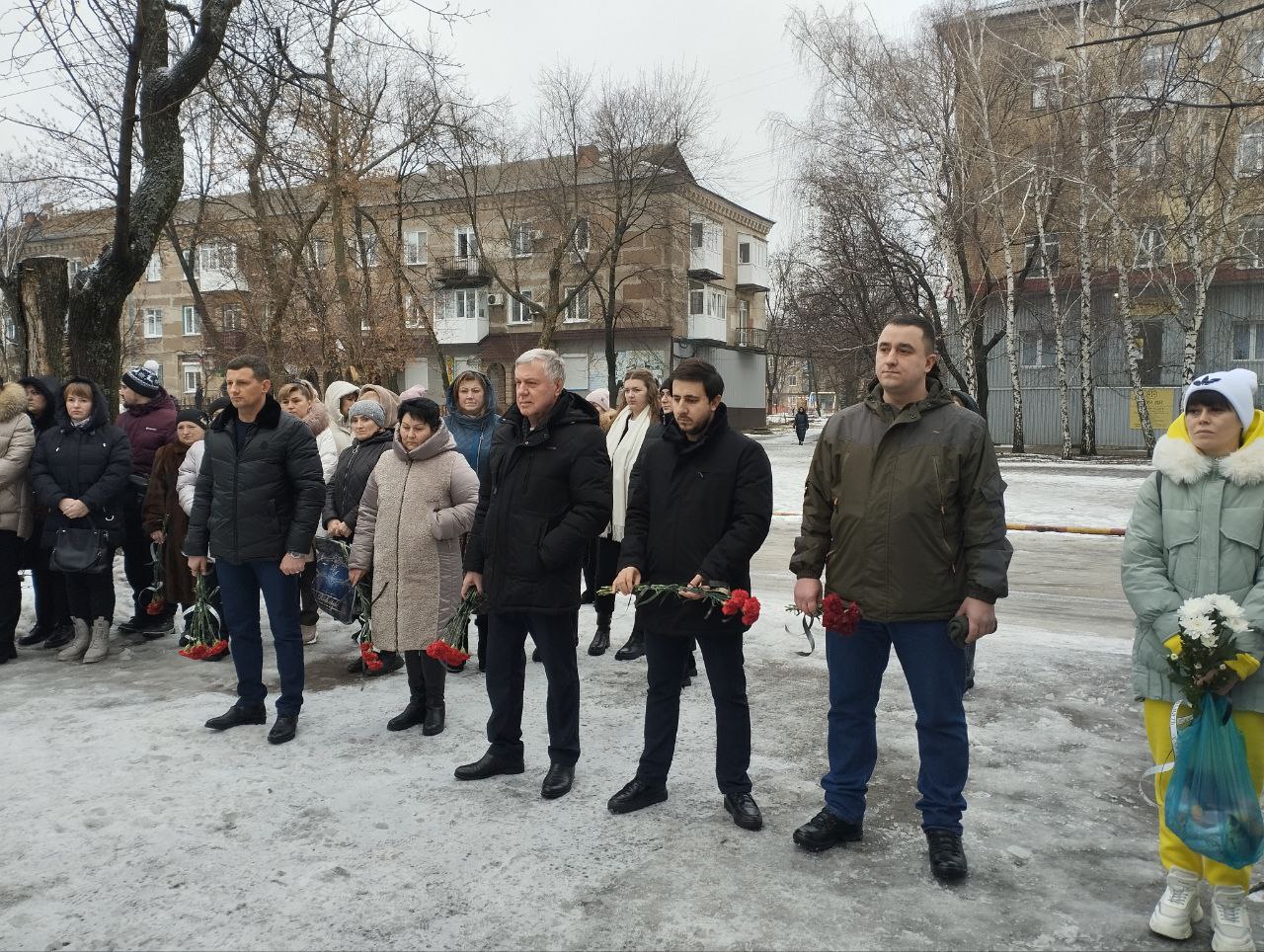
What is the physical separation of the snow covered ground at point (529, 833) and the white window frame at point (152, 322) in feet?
170

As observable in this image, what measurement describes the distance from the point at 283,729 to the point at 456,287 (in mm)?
40570

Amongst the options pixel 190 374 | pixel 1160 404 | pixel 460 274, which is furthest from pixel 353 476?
pixel 190 374

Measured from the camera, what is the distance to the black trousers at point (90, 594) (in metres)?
6.91

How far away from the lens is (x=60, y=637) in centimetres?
733

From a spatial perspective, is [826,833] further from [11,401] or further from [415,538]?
[11,401]

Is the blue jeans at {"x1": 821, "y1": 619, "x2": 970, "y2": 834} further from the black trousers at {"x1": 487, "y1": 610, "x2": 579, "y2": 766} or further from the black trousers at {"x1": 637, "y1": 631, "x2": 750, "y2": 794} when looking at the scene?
the black trousers at {"x1": 487, "y1": 610, "x2": 579, "y2": 766}

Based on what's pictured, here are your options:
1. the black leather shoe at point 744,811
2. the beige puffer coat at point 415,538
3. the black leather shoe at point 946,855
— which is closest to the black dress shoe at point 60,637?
the beige puffer coat at point 415,538

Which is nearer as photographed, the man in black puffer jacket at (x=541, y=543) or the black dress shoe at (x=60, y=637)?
the man in black puffer jacket at (x=541, y=543)

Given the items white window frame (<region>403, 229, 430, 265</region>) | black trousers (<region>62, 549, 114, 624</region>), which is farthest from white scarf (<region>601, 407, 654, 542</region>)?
white window frame (<region>403, 229, 430, 265</region>)

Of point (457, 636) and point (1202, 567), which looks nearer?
point (1202, 567)

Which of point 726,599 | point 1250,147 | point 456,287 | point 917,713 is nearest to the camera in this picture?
point 917,713

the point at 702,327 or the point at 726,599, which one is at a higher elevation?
the point at 702,327

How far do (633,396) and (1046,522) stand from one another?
30.9ft

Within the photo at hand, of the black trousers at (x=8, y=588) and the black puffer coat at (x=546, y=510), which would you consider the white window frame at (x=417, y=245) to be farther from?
the black puffer coat at (x=546, y=510)
